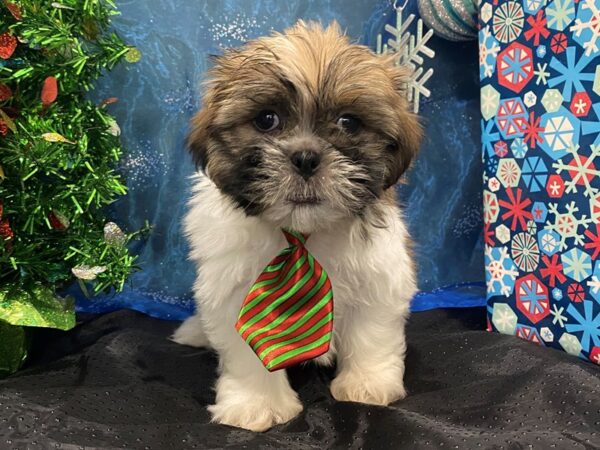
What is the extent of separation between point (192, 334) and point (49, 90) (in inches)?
37.0

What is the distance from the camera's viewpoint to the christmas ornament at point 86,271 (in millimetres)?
1893

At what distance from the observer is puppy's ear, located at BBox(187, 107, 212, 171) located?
152 centimetres

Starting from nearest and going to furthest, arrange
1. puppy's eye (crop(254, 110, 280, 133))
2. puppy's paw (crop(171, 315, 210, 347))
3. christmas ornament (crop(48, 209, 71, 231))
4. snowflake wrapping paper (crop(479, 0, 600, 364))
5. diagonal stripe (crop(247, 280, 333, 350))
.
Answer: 1. puppy's eye (crop(254, 110, 280, 133))
2. diagonal stripe (crop(247, 280, 333, 350))
3. snowflake wrapping paper (crop(479, 0, 600, 364))
4. christmas ornament (crop(48, 209, 71, 231))
5. puppy's paw (crop(171, 315, 210, 347))

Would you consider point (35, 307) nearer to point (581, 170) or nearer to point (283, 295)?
point (283, 295)

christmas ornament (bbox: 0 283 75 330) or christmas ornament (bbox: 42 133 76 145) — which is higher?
christmas ornament (bbox: 42 133 76 145)

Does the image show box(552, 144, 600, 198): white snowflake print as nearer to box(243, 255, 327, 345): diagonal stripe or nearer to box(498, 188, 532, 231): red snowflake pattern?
box(498, 188, 532, 231): red snowflake pattern

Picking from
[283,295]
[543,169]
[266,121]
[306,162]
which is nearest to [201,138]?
[266,121]

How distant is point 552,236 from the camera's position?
1.92 metres

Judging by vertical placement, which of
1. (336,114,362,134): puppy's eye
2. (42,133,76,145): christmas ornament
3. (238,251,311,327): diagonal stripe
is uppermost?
(336,114,362,134): puppy's eye

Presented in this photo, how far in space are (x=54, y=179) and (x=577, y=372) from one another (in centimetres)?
167

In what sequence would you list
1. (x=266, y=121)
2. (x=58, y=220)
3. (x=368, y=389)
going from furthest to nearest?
(x=58, y=220), (x=368, y=389), (x=266, y=121)

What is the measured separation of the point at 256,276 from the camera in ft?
5.36

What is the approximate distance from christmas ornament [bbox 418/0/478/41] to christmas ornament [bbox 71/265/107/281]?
1.46 meters

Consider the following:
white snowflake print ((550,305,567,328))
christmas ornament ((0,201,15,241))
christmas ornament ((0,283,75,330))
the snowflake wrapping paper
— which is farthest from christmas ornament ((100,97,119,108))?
white snowflake print ((550,305,567,328))
